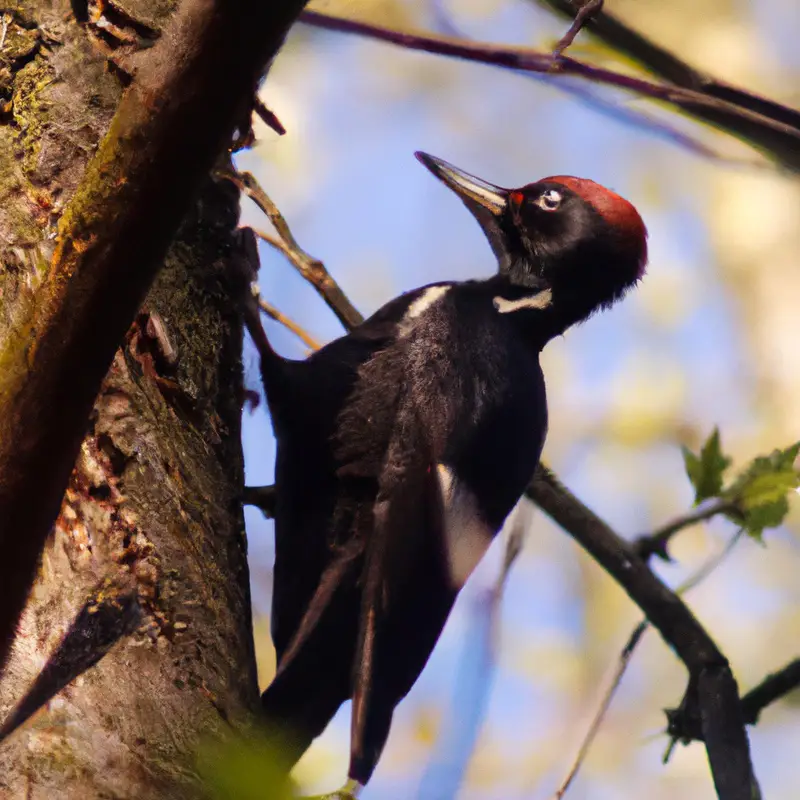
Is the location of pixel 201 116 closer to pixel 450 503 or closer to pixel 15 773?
pixel 15 773

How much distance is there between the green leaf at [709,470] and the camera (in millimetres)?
2396

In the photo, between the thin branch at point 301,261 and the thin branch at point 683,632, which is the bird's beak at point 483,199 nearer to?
the thin branch at point 301,261

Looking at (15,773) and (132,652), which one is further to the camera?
(132,652)

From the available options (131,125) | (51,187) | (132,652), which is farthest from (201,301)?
(131,125)

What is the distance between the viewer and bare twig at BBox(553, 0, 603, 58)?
193 cm

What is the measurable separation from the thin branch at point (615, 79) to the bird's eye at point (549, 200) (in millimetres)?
1456

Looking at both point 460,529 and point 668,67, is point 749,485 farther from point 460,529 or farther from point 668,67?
point 668,67

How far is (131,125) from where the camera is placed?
44.6 inches

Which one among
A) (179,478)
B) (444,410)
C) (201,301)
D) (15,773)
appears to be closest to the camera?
(15,773)

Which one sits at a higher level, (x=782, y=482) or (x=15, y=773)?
Answer: (x=782, y=482)

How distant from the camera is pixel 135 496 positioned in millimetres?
1733

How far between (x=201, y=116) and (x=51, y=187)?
3.17 ft

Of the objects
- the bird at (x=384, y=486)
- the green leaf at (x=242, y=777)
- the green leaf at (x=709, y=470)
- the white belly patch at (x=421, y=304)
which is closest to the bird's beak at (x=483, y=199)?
the bird at (x=384, y=486)

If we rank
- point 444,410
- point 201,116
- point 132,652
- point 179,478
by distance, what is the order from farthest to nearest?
point 444,410, point 179,478, point 132,652, point 201,116
